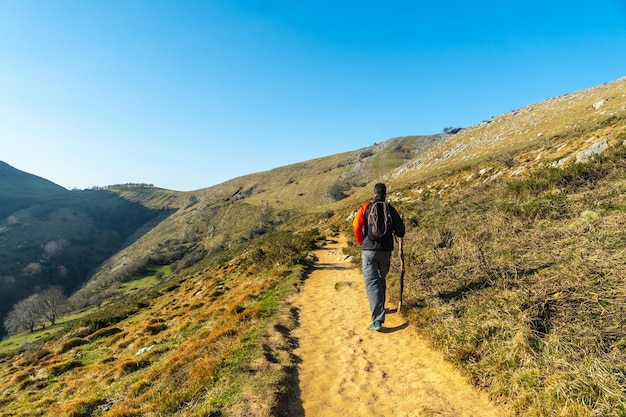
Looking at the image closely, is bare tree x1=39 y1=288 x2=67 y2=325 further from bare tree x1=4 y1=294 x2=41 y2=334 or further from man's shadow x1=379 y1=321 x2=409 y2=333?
man's shadow x1=379 y1=321 x2=409 y2=333

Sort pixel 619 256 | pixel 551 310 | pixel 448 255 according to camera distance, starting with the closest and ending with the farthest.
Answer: pixel 551 310, pixel 619 256, pixel 448 255

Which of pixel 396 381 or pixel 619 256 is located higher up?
pixel 619 256

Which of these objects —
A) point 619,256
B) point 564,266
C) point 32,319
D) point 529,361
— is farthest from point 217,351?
point 32,319

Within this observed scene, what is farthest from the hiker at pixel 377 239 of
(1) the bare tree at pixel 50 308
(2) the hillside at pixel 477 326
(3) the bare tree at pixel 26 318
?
(3) the bare tree at pixel 26 318

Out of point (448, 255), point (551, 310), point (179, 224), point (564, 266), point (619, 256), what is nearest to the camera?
point (551, 310)

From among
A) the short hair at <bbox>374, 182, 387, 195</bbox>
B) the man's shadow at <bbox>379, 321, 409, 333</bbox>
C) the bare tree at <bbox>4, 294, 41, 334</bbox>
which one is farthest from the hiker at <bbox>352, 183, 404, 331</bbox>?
the bare tree at <bbox>4, 294, 41, 334</bbox>

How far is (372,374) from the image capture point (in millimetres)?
6273

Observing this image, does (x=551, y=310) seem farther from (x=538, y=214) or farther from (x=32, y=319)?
(x=32, y=319)

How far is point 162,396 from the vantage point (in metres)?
6.54

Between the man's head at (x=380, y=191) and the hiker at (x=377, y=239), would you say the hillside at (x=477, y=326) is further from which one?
the man's head at (x=380, y=191)

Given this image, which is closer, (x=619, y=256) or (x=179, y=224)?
(x=619, y=256)

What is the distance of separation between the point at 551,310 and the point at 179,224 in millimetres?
162315

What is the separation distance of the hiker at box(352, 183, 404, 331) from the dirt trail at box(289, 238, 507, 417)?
914mm

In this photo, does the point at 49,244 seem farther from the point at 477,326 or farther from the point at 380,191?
the point at 477,326
